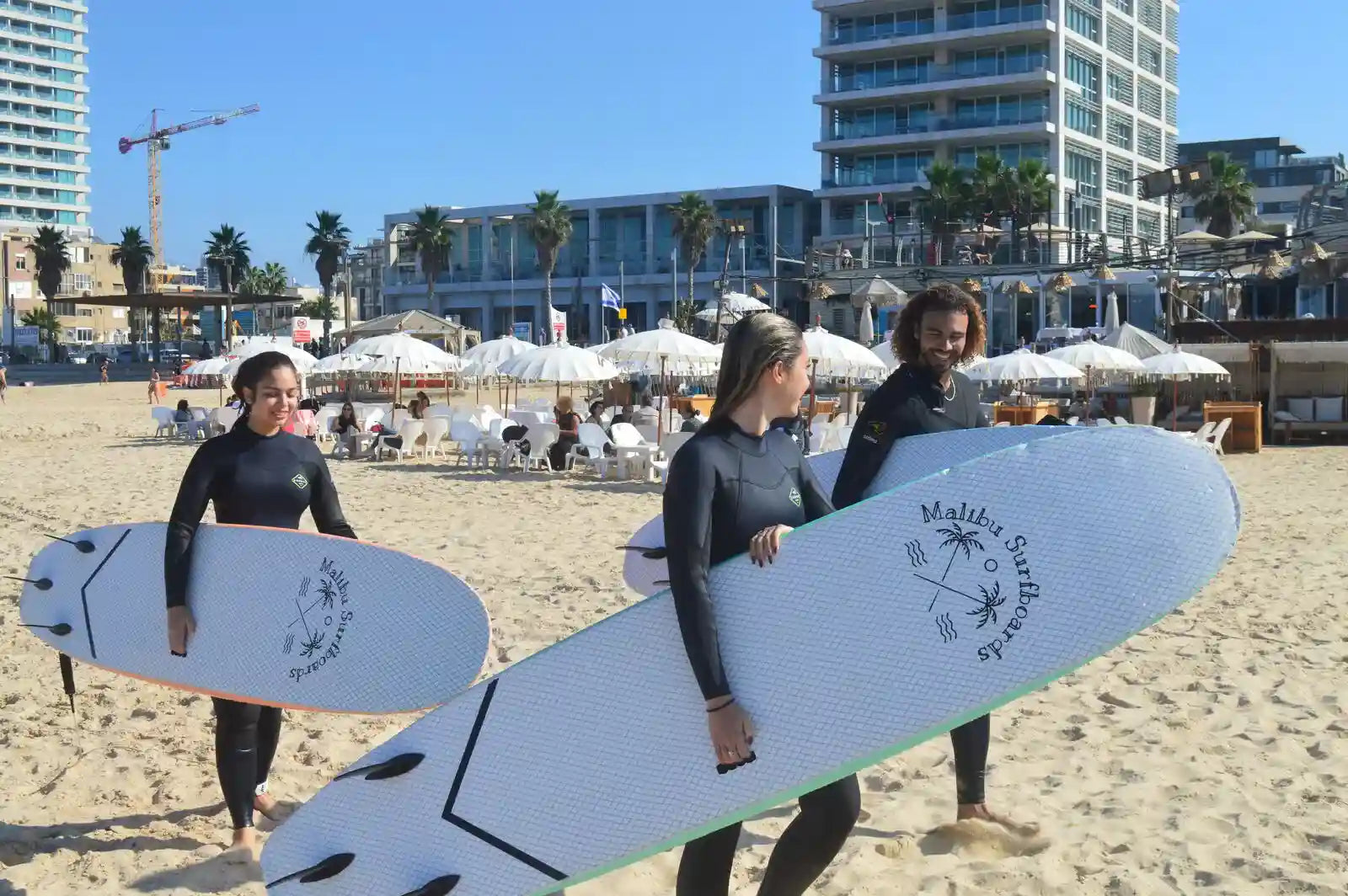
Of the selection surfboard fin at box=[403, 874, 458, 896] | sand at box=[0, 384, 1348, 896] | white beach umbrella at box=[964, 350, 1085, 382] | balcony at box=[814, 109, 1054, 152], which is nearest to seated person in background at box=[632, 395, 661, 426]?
white beach umbrella at box=[964, 350, 1085, 382]

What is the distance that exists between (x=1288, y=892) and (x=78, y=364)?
6619 centimetres

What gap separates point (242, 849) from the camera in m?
3.72

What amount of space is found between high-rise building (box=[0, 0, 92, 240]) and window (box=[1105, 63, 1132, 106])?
336ft

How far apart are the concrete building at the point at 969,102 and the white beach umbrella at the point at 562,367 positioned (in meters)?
38.1

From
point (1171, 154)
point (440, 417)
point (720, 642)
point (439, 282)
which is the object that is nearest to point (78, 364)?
point (439, 282)

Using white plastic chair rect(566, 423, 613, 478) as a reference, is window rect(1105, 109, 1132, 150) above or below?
above

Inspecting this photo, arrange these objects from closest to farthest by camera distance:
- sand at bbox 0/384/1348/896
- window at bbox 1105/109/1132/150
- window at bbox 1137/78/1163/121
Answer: sand at bbox 0/384/1348/896 < window at bbox 1105/109/1132/150 < window at bbox 1137/78/1163/121

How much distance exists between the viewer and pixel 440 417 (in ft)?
60.4

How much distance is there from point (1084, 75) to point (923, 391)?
6361 cm

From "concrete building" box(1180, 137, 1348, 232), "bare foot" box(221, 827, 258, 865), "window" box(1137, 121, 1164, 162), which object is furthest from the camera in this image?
"concrete building" box(1180, 137, 1348, 232)

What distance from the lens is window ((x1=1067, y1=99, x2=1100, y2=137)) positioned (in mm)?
59219

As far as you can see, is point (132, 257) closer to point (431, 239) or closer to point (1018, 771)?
point (431, 239)

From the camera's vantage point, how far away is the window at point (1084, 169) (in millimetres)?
59281

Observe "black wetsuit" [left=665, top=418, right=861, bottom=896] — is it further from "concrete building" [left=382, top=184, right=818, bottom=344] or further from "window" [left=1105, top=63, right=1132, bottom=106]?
"window" [left=1105, top=63, right=1132, bottom=106]
